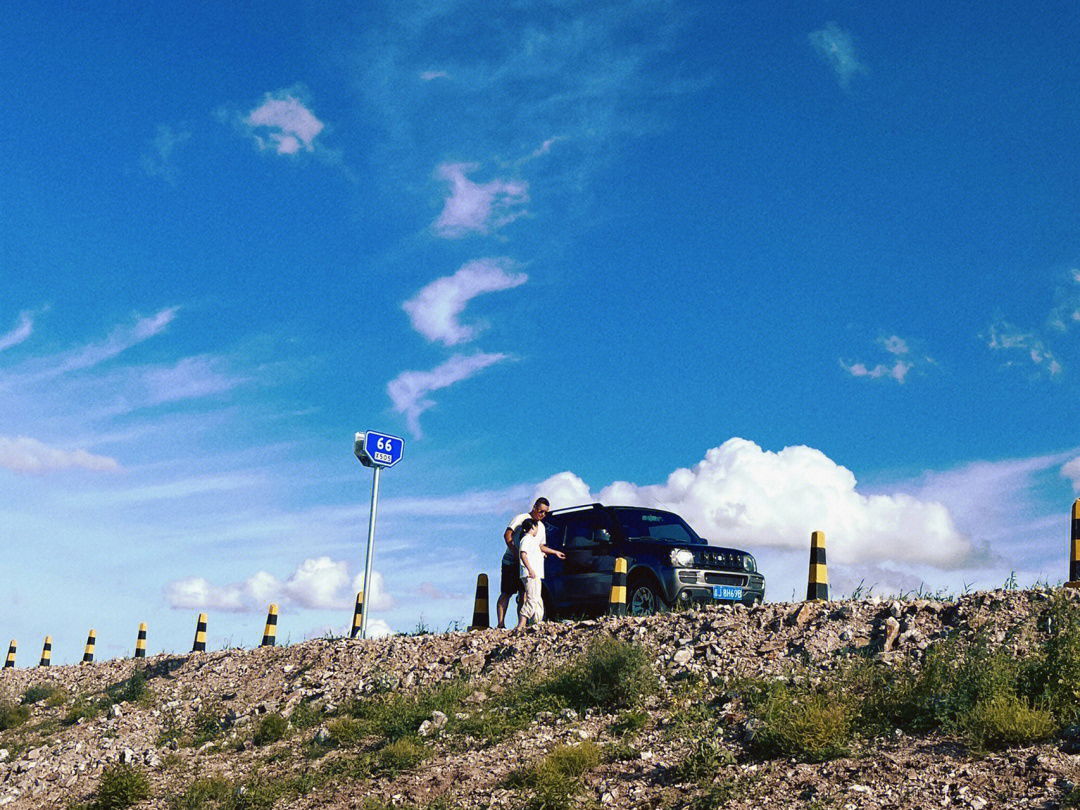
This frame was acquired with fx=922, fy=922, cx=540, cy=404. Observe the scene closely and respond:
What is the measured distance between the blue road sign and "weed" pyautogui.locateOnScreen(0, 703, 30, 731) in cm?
713

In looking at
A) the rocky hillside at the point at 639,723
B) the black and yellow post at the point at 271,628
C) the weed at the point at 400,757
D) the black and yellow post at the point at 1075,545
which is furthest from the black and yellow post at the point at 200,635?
the black and yellow post at the point at 1075,545

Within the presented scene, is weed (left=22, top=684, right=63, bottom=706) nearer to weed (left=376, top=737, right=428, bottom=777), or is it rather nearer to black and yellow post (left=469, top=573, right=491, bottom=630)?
black and yellow post (left=469, top=573, right=491, bottom=630)

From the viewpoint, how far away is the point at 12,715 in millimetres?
15133

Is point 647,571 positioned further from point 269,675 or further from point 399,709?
point 269,675

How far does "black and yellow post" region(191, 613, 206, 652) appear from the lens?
67.9ft

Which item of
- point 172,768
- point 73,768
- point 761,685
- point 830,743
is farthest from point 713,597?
point 73,768

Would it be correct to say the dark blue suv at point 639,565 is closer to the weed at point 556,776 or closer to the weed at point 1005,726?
the weed at point 556,776

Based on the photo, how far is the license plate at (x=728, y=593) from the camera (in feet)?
40.8

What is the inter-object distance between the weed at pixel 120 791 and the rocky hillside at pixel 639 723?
20mm

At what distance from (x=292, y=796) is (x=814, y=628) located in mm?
5335

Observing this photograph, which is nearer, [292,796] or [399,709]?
[292,796]

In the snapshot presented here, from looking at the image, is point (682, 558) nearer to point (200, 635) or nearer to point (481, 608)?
point (481, 608)

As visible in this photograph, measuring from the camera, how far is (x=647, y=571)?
498 inches

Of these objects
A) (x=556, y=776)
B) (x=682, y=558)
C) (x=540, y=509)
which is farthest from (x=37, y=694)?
(x=556, y=776)
